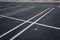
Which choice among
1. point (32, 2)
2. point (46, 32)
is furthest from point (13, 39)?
point (32, 2)

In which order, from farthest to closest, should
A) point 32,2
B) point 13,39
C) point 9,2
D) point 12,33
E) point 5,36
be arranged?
point 32,2, point 9,2, point 12,33, point 5,36, point 13,39

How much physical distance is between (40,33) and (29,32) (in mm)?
638

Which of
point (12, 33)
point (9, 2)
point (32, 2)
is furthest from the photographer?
point (32, 2)

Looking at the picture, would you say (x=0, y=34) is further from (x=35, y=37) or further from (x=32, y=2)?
(x=32, y=2)

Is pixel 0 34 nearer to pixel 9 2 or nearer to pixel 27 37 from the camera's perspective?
pixel 27 37

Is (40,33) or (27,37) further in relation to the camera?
(40,33)

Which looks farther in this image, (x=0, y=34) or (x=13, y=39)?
(x=0, y=34)

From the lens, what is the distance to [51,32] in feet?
18.0

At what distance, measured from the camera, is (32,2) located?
16625mm

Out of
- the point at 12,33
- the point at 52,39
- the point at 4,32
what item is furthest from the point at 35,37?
the point at 4,32

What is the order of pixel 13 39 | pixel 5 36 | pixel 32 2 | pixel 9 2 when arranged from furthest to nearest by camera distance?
pixel 32 2 < pixel 9 2 < pixel 5 36 < pixel 13 39

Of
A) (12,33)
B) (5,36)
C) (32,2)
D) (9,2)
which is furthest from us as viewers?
(32,2)

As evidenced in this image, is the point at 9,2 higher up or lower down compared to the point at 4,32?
lower down

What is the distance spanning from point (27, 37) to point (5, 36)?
116cm
